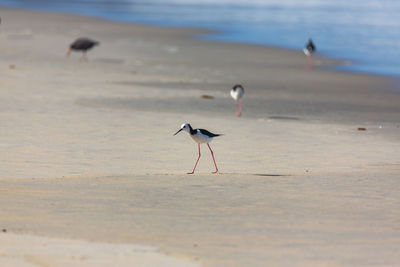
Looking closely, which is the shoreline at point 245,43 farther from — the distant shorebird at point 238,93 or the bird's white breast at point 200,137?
the bird's white breast at point 200,137

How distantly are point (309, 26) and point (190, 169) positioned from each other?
41.2 meters

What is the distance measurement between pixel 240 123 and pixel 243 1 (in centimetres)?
7119

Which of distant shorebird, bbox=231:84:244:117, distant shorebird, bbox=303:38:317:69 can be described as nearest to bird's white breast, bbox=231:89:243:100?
distant shorebird, bbox=231:84:244:117

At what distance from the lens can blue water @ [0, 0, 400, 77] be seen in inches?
1433

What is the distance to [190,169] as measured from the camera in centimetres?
1270

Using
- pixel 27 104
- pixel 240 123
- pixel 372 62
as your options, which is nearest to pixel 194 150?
pixel 240 123

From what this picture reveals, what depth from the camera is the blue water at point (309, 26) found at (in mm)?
36406

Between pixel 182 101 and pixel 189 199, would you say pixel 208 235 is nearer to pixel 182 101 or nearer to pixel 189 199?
pixel 189 199

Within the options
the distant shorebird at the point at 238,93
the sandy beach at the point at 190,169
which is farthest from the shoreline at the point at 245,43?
the distant shorebird at the point at 238,93

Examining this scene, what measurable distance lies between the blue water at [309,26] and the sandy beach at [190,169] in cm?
925

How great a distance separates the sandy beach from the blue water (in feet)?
30.4

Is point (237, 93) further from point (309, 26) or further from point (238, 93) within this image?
point (309, 26)

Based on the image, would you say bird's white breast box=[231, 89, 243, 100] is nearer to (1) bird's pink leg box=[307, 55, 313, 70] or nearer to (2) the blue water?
(2) the blue water

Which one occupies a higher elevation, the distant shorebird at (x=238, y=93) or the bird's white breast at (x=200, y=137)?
the distant shorebird at (x=238, y=93)
